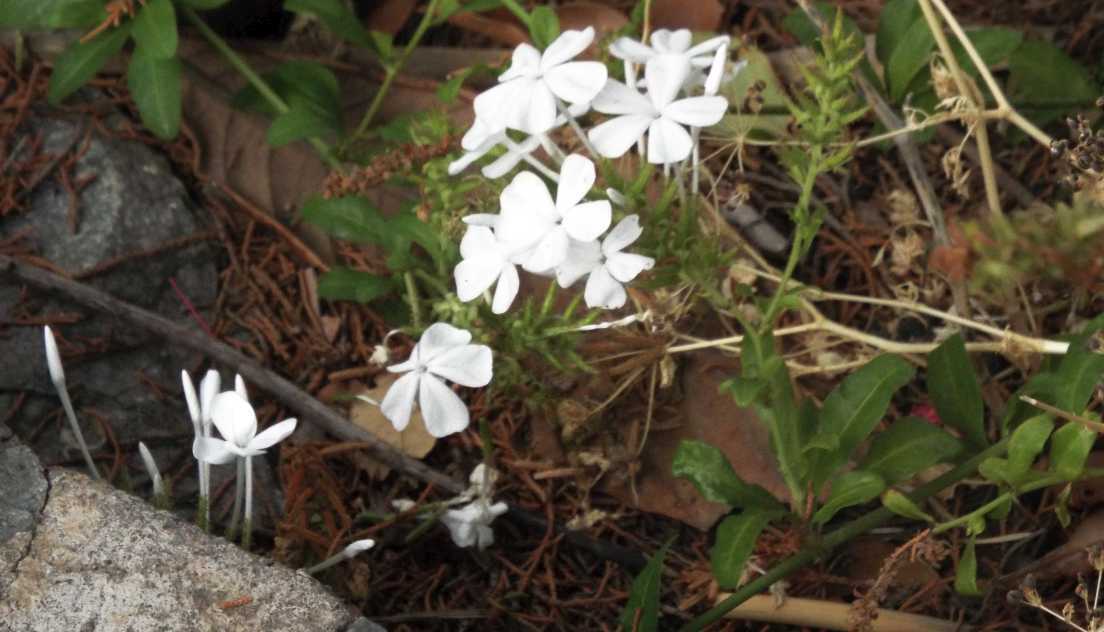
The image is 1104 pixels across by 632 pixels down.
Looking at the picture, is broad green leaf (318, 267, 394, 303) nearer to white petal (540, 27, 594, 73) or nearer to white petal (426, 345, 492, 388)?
white petal (426, 345, 492, 388)

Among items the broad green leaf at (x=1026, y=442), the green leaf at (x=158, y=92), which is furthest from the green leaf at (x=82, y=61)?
the broad green leaf at (x=1026, y=442)

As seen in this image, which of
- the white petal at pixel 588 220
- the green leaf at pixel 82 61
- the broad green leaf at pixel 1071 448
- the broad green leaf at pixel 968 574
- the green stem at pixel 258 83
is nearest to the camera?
the white petal at pixel 588 220

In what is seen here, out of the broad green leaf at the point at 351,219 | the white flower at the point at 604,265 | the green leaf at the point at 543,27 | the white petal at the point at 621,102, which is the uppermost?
the white petal at the point at 621,102

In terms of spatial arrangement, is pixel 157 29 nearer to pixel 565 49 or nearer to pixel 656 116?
pixel 565 49

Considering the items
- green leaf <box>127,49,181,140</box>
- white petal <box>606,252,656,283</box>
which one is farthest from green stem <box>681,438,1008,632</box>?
green leaf <box>127,49,181,140</box>

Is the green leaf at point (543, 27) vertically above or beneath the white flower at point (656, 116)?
beneath

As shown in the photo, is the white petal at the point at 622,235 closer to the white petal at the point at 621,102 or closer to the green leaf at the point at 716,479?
the white petal at the point at 621,102

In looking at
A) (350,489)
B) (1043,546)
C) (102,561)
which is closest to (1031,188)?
(1043,546)
